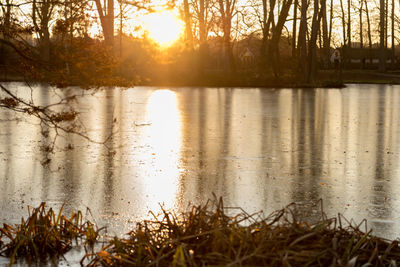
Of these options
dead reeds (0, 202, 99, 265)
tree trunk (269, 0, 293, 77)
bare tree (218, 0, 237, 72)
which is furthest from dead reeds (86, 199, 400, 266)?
bare tree (218, 0, 237, 72)

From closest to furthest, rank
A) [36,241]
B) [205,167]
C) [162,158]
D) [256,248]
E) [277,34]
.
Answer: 1. [256,248]
2. [36,241]
3. [205,167]
4. [162,158]
5. [277,34]

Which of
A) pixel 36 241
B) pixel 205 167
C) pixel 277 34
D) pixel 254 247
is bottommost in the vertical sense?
pixel 205 167

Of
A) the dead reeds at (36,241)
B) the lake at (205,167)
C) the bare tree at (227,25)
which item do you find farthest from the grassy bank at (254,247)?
the bare tree at (227,25)

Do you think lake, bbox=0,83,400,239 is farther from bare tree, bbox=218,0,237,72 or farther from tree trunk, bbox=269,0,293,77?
bare tree, bbox=218,0,237,72

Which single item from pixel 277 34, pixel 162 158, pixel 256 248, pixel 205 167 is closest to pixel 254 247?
pixel 256 248

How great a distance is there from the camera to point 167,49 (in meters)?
42.0

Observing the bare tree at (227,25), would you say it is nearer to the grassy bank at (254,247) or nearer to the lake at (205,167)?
the lake at (205,167)

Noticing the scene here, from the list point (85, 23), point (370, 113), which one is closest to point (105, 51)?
point (85, 23)

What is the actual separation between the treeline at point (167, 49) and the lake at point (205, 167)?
64 centimetres

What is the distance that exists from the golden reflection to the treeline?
1.22 m

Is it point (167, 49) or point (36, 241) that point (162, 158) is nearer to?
point (36, 241)

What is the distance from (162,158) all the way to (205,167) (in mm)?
1086

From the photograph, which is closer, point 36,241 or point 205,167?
point 36,241

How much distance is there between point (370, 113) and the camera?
18203mm
